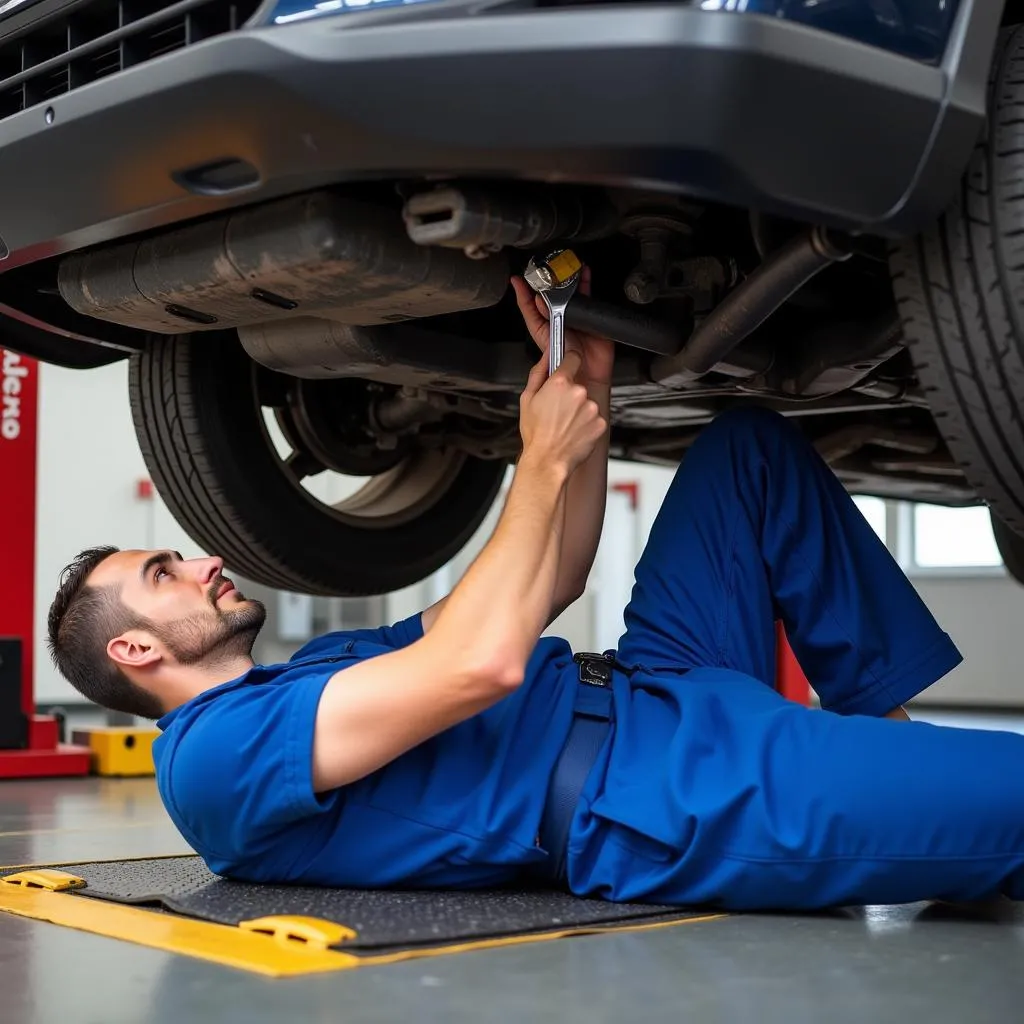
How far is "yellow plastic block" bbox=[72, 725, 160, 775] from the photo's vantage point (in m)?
3.77

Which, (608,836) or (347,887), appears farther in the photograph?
(347,887)

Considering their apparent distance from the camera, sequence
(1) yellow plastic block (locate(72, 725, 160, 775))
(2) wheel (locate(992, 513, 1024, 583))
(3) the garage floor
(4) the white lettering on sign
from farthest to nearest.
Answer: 1. (4) the white lettering on sign
2. (1) yellow plastic block (locate(72, 725, 160, 775))
3. (2) wheel (locate(992, 513, 1024, 583))
4. (3) the garage floor

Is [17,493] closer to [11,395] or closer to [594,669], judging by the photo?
[11,395]

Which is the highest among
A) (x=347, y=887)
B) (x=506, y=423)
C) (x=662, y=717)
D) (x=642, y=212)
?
(x=642, y=212)

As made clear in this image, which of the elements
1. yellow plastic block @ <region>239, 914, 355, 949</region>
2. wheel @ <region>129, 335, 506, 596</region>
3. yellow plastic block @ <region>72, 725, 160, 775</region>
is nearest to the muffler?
wheel @ <region>129, 335, 506, 596</region>

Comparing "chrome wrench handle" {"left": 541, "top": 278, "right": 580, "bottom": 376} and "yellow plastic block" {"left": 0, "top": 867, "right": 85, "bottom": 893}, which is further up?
"chrome wrench handle" {"left": 541, "top": 278, "right": 580, "bottom": 376}

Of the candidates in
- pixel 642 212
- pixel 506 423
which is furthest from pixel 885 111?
pixel 506 423

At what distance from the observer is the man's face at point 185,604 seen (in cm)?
179

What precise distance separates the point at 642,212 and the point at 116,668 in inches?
35.2

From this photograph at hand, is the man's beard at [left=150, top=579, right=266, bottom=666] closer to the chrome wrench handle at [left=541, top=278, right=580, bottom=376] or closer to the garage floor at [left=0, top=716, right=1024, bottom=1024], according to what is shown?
the garage floor at [left=0, top=716, right=1024, bottom=1024]

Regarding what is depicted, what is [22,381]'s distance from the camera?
13.0 ft

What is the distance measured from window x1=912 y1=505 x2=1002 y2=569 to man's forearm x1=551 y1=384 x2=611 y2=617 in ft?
21.1

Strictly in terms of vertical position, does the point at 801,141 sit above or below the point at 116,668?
above

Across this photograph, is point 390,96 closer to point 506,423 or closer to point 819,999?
point 819,999
